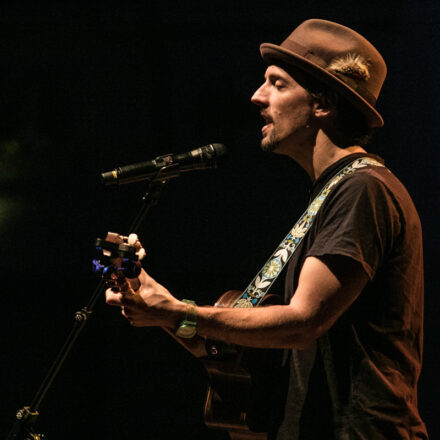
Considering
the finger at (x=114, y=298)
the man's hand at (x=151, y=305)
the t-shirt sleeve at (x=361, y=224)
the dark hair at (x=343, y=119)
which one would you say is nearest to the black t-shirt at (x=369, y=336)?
the t-shirt sleeve at (x=361, y=224)

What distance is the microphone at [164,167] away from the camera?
168 cm

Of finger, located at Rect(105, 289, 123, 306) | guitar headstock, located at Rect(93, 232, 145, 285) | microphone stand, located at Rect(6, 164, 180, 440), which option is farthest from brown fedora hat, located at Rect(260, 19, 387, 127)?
finger, located at Rect(105, 289, 123, 306)

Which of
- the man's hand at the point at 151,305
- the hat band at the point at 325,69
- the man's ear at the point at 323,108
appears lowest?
the man's hand at the point at 151,305

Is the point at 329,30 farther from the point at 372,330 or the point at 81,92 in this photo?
the point at 81,92

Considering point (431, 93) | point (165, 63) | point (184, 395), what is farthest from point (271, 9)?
point (184, 395)

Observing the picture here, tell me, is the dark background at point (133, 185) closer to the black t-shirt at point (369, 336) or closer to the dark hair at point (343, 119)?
the dark hair at point (343, 119)

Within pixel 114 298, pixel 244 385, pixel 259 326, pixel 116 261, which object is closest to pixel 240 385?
pixel 244 385

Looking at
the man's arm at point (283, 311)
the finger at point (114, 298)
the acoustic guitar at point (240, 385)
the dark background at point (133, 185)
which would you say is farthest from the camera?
the dark background at point (133, 185)

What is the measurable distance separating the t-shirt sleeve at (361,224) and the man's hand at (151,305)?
1.31 feet

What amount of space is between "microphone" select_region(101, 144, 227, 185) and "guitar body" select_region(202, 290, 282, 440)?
0.52m

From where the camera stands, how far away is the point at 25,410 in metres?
1.86

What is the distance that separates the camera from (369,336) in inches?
57.9

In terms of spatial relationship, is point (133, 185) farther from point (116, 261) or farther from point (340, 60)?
point (116, 261)

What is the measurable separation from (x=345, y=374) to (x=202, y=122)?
2360 millimetres
